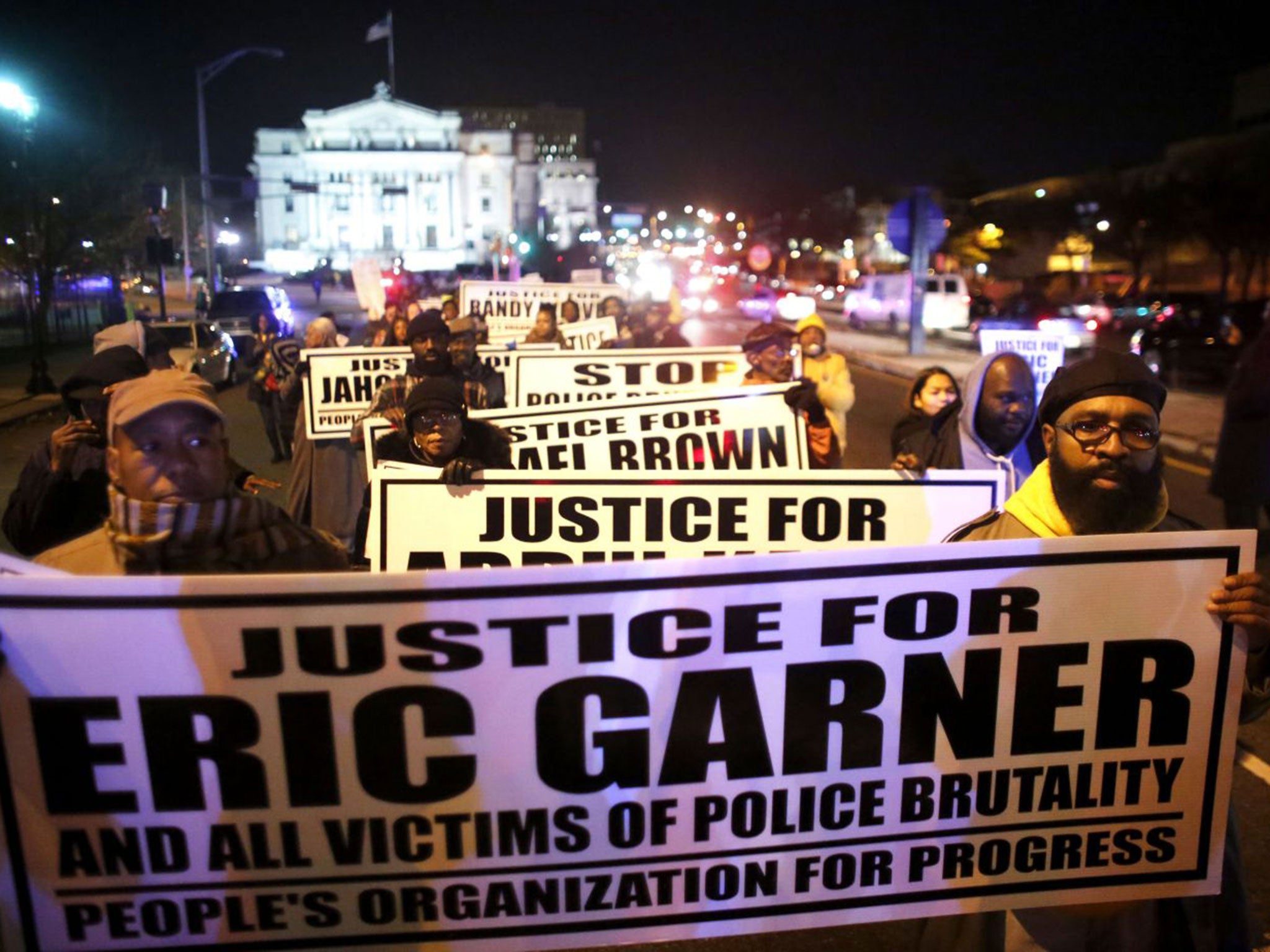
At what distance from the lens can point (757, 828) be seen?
2076mm

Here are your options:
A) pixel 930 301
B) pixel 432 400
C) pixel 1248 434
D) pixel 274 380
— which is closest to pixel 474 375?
pixel 432 400

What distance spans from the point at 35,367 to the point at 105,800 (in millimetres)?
19802

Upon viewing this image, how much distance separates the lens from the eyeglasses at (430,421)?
4379mm

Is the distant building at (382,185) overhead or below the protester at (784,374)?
overhead

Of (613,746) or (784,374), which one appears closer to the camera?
(613,746)

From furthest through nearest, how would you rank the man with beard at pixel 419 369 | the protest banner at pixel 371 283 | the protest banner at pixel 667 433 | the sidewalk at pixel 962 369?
1. the protest banner at pixel 371 283
2. the sidewalk at pixel 962 369
3. the man with beard at pixel 419 369
4. the protest banner at pixel 667 433

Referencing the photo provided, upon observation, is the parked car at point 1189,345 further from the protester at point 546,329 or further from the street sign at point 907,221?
the protester at point 546,329

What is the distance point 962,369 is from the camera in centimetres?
2339

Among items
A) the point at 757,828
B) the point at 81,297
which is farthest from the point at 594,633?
the point at 81,297

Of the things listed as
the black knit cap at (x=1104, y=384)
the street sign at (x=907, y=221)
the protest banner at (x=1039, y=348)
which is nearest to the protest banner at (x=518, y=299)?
the protest banner at (x=1039, y=348)

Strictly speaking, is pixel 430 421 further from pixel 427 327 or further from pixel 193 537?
pixel 427 327

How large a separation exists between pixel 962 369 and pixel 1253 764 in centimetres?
1938

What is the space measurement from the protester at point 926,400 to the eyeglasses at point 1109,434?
10.00 feet

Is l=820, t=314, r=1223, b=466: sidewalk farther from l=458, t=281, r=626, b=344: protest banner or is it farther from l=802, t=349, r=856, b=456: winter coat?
l=458, t=281, r=626, b=344: protest banner
